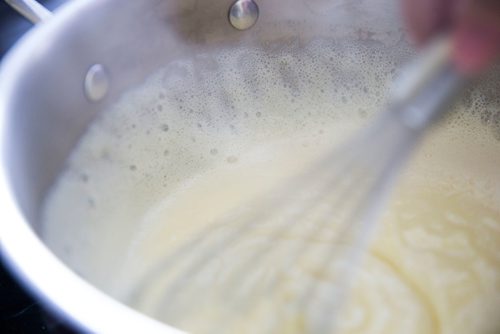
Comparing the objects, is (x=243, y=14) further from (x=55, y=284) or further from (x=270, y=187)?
(x=55, y=284)

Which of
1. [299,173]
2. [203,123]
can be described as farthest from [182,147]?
[299,173]

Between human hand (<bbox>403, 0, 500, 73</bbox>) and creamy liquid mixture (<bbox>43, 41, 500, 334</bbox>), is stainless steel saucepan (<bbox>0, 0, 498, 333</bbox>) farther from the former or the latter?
human hand (<bbox>403, 0, 500, 73</bbox>)

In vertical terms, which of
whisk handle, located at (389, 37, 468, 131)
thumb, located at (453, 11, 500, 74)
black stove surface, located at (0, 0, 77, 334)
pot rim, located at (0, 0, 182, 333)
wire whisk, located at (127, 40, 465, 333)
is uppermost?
thumb, located at (453, 11, 500, 74)

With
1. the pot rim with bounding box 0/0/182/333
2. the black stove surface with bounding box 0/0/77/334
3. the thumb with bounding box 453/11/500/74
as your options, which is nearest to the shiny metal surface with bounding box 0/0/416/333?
the pot rim with bounding box 0/0/182/333

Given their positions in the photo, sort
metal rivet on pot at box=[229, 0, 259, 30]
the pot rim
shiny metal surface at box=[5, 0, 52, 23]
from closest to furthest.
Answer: the pot rim, shiny metal surface at box=[5, 0, 52, 23], metal rivet on pot at box=[229, 0, 259, 30]

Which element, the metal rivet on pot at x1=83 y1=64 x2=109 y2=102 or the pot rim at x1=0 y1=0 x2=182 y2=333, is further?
the metal rivet on pot at x1=83 y1=64 x2=109 y2=102

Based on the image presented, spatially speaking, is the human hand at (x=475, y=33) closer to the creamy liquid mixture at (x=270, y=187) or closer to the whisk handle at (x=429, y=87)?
the whisk handle at (x=429, y=87)
